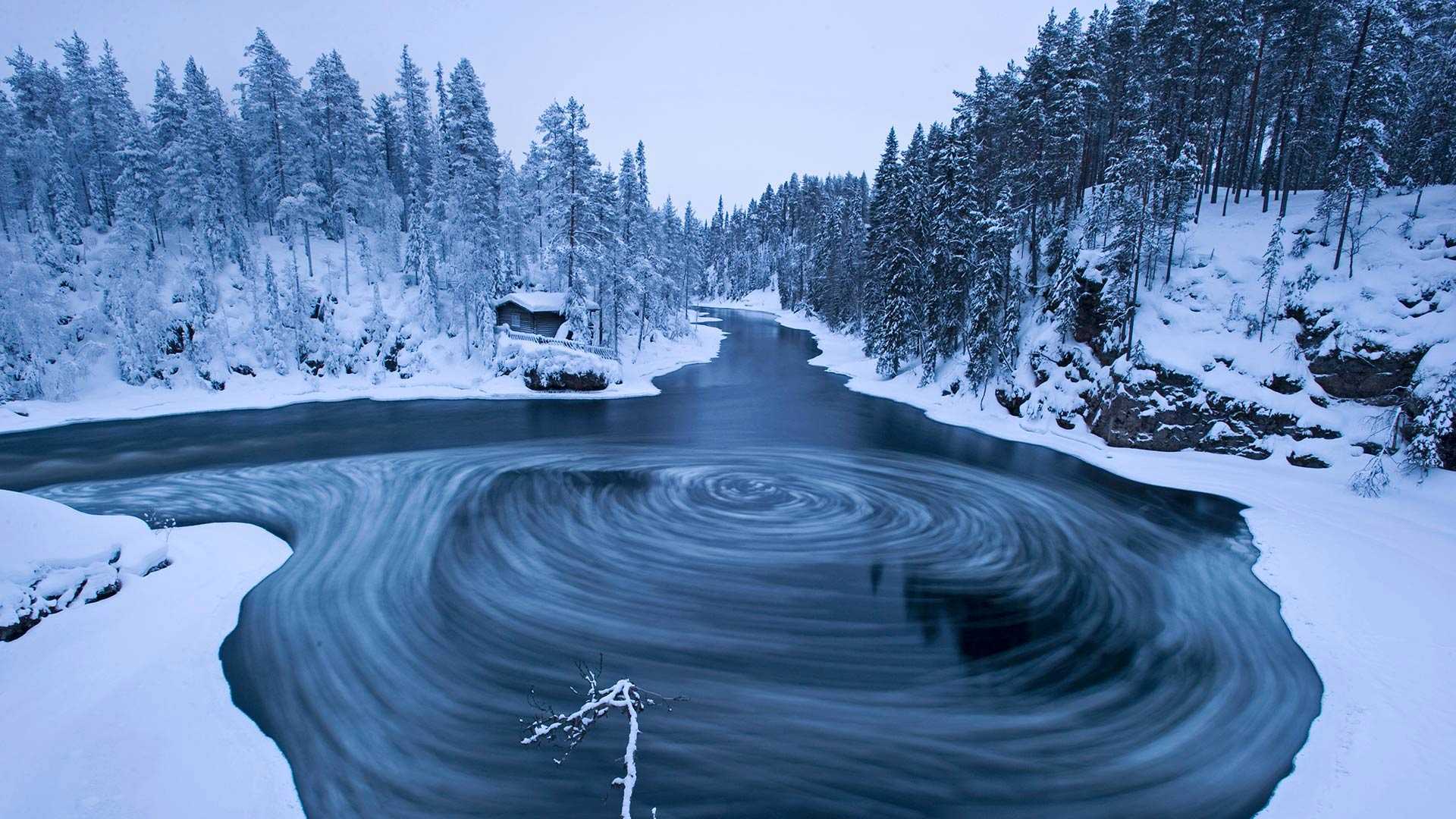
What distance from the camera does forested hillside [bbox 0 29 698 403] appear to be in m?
33.9

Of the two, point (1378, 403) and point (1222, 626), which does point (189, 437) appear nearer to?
point (1222, 626)

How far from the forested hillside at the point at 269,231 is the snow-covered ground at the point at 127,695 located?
1179 inches

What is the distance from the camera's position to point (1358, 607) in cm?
1179

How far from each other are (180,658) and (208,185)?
4819 cm

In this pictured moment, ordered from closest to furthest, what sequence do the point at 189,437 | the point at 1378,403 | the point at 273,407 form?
the point at 1378,403 → the point at 189,437 → the point at 273,407

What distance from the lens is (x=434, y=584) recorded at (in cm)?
1240

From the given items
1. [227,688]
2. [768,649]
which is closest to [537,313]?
[227,688]

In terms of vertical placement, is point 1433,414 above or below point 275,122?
below

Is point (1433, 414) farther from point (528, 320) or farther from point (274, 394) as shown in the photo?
point (274, 394)

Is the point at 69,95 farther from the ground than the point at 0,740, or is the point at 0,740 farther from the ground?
the point at 69,95

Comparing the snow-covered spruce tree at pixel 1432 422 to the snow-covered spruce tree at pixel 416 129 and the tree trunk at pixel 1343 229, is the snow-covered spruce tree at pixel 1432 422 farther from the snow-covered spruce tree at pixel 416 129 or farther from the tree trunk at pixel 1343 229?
the snow-covered spruce tree at pixel 416 129

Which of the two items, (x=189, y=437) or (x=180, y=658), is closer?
(x=180, y=658)

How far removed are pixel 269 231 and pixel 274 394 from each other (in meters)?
24.2

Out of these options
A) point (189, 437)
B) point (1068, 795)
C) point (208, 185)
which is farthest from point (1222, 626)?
point (208, 185)
